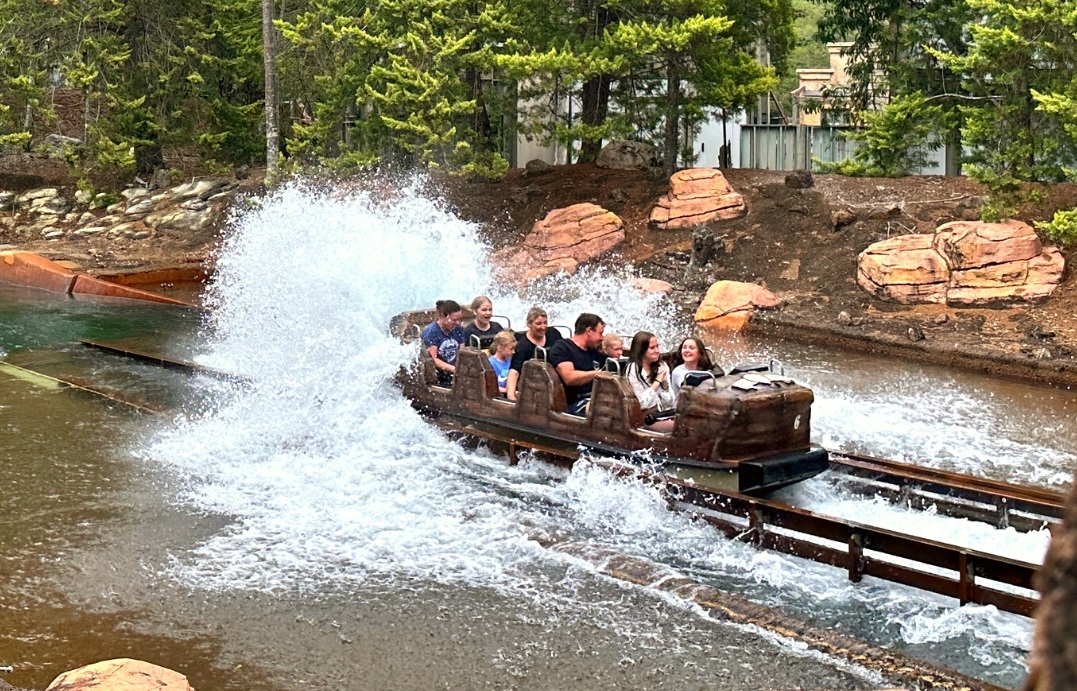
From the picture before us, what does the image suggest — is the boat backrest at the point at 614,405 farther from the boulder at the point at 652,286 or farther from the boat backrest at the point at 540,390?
the boulder at the point at 652,286

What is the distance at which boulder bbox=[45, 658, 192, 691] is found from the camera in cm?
544

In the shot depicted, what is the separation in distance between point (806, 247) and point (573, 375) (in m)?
10.7

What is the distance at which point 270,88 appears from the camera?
2627cm

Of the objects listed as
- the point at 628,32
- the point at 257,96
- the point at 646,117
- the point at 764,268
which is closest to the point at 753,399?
the point at 764,268

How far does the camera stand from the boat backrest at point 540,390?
33.2ft

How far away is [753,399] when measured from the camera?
28.6ft

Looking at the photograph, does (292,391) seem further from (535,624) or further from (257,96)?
(257,96)

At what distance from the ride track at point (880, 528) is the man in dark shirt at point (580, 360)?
19.2 inches

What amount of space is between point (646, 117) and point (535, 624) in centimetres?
1846

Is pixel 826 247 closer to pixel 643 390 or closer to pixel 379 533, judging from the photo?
pixel 643 390

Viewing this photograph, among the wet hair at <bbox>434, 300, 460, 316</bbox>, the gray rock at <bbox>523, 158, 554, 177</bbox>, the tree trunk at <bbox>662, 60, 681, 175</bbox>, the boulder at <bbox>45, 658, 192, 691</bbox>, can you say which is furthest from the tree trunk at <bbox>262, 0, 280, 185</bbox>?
the boulder at <bbox>45, 658, 192, 691</bbox>

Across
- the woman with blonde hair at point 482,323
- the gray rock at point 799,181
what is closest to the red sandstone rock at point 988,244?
the gray rock at point 799,181

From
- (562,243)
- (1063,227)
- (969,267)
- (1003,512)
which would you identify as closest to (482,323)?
(1003,512)

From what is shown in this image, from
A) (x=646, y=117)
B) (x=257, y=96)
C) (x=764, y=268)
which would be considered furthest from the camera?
(x=257, y=96)
